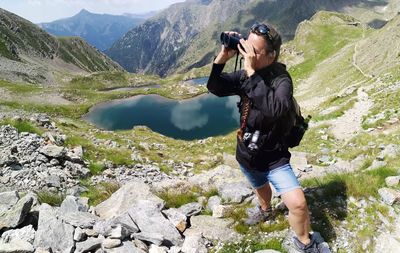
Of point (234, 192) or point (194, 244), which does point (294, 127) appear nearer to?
point (194, 244)

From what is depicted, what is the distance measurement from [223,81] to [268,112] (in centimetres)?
147

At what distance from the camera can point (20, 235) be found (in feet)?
25.8

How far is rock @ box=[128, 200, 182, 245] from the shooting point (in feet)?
27.1

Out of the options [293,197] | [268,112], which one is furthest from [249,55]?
[293,197]

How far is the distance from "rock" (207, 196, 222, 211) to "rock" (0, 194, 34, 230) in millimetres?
4303

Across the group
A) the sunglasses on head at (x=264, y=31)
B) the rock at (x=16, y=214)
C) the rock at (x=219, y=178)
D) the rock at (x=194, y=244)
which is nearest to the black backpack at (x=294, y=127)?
the sunglasses on head at (x=264, y=31)

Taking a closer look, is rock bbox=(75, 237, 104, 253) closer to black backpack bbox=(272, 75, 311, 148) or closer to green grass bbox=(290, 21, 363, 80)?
black backpack bbox=(272, 75, 311, 148)

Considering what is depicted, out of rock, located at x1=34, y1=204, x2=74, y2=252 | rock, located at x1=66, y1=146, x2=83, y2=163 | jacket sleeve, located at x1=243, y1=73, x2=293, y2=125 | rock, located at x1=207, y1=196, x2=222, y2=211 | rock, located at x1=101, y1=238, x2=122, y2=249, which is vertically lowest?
rock, located at x1=66, y1=146, x2=83, y2=163

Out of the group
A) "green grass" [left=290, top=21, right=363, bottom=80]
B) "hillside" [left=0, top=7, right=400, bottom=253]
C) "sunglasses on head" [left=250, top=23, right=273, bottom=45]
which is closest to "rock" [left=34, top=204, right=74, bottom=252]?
"hillside" [left=0, top=7, right=400, bottom=253]

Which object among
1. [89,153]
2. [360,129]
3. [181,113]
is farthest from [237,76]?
[181,113]

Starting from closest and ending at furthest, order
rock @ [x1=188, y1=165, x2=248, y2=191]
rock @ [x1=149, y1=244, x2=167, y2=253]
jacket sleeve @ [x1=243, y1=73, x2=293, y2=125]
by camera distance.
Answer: jacket sleeve @ [x1=243, y1=73, x2=293, y2=125], rock @ [x1=149, y1=244, x2=167, y2=253], rock @ [x1=188, y1=165, x2=248, y2=191]

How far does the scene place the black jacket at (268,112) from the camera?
6.14 meters

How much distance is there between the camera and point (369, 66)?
57969mm

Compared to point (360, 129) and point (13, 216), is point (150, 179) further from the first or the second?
point (360, 129)
